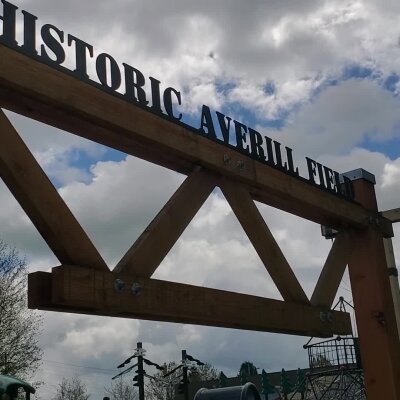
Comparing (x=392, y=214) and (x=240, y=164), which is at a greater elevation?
(x=392, y=214)

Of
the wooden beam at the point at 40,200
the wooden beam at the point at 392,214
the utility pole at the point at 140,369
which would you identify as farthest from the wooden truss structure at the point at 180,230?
the utility pole at the point at 140,369

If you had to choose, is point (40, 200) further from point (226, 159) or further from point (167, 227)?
point (226, 159)

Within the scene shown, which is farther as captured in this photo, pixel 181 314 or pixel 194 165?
pixel 194 165

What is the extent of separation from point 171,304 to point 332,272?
5.89ft

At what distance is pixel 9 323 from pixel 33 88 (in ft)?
62.6

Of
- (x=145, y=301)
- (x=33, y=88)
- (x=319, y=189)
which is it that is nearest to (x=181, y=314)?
(x=145, y=301)

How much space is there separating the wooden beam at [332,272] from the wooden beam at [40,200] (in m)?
2.04

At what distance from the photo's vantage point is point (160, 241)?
3.25 meters

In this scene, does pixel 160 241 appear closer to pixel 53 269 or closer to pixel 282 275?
pixel 53 269

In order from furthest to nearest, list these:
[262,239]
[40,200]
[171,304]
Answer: [262,239], [171,304], [40,200]

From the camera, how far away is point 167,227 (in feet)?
10.9

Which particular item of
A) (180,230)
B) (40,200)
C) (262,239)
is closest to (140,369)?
(262,239)

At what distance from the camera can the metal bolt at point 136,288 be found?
298 cm

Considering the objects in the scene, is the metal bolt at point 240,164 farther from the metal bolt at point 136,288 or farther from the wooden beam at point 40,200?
the wooden beam at point 40,200
